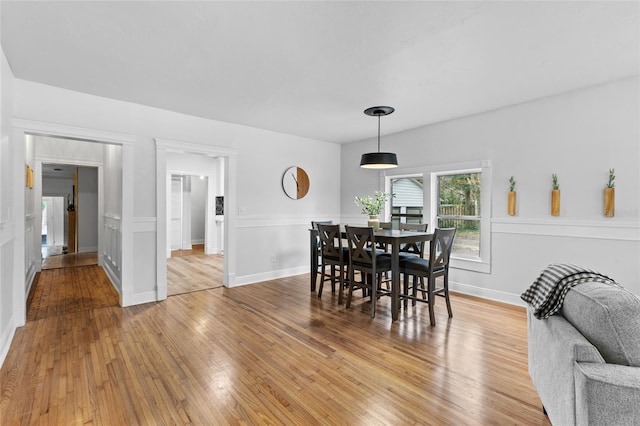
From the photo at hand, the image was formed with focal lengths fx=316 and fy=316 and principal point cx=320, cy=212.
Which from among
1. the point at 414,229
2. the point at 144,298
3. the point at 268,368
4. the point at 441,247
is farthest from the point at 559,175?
the point at 144,298

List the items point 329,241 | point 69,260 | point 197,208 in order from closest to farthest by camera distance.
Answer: point 329,241, point 69,260, point 197,208

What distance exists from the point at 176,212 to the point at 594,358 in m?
8.97

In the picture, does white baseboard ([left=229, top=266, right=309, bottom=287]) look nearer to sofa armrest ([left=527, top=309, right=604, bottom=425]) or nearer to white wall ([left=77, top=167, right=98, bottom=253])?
sofa armrest ([left=527, top=309, right=604, bottom=425])

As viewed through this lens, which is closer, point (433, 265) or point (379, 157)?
point (433, 265)

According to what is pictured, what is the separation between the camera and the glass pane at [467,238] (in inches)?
175

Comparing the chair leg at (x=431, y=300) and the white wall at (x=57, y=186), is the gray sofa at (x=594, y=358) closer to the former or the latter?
the chair leg at (x=431, y=300)

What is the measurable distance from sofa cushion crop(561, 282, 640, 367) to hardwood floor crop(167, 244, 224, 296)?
14.4 feet

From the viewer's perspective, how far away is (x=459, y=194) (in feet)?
15.2

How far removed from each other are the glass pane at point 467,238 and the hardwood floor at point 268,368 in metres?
0.97

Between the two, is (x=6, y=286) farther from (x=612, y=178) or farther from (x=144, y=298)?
(x=612, y=178)

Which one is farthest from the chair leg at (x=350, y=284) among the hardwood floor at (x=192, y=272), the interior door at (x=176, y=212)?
the interior door at (x=176, y=212)

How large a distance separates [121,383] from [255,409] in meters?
1.00

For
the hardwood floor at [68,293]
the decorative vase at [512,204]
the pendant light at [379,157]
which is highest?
the pendant light at [379,157]

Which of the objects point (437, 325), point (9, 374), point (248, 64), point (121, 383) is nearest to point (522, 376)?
point (437, 325)
